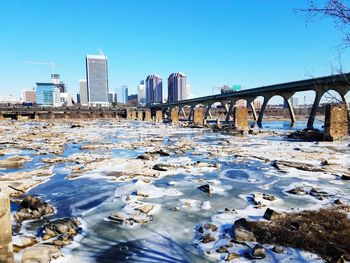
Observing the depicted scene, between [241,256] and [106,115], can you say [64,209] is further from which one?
[106,115]

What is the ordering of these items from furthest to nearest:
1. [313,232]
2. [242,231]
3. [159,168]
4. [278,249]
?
[159,168]
[242,231]
[313,232]
[278,249]

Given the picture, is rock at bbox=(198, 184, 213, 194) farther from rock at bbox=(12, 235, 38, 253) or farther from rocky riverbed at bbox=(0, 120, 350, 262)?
rock at bbox=(12, 235, 38, 253)

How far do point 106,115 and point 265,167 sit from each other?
→ 76.9m

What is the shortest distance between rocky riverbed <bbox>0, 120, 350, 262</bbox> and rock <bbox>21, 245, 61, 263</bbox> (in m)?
0.02

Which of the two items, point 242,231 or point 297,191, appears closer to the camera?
point 242,231

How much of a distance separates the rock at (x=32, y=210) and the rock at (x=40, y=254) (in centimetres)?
168

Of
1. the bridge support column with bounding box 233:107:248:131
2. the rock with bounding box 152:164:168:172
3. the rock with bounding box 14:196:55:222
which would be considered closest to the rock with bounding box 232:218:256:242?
the rock with bounding box 14:196:55:222

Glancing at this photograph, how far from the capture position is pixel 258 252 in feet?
15.1

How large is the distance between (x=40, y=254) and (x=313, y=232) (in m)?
4.78

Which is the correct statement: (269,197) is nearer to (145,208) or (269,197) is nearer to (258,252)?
(258,252)

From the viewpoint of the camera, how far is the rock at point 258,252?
4560 mm

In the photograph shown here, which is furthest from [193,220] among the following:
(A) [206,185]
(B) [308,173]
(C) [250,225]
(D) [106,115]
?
(D) [106,115]

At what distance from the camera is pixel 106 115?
84.5 m

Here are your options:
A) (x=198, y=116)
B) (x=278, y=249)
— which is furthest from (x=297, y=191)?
(x=198, y=116)
